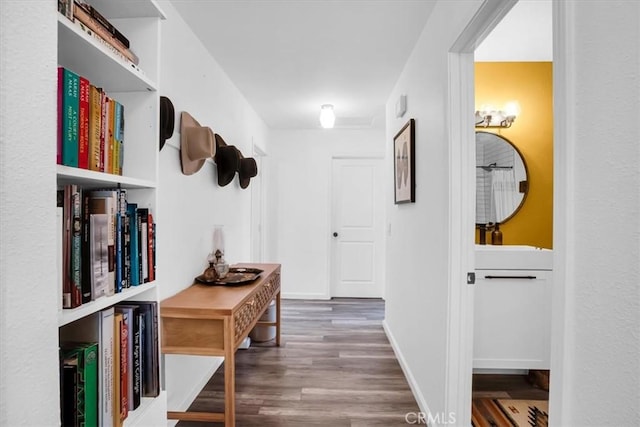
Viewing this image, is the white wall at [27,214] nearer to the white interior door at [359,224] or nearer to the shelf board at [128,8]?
the shelf board at [128,8]

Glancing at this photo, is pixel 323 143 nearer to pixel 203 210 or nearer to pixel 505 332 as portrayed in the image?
pixel 203 210

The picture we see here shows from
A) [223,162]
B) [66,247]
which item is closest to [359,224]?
[223,162]

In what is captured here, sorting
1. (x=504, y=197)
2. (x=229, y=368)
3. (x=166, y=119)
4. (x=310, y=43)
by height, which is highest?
(x=310, y=43)

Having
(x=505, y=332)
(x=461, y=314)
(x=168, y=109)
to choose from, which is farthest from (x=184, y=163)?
(x=505, y=332)

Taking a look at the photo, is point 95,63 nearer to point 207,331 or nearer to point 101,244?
point 101,244

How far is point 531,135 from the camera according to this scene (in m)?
2.77

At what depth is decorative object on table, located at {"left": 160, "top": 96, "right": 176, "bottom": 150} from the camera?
1730mm

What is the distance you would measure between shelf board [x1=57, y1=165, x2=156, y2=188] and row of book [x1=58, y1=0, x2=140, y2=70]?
37 cm

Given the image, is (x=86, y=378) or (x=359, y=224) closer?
(x=86, y=378)

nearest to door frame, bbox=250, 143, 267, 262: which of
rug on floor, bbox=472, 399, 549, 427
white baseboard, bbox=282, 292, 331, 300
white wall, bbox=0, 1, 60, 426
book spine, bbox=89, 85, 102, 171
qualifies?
white baseboard, bbox=282, 292, 331, 300

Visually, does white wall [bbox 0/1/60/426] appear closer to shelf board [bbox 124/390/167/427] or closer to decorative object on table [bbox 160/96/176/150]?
shelf board [bbox 124/390/167/427]

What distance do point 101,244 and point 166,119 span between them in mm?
1016

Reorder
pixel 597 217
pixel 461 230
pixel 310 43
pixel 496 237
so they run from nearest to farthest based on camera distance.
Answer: pixel 597 217 < pixel 461 230 < pixel 310 43 < pixel 496 237

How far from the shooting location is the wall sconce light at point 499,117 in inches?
108
